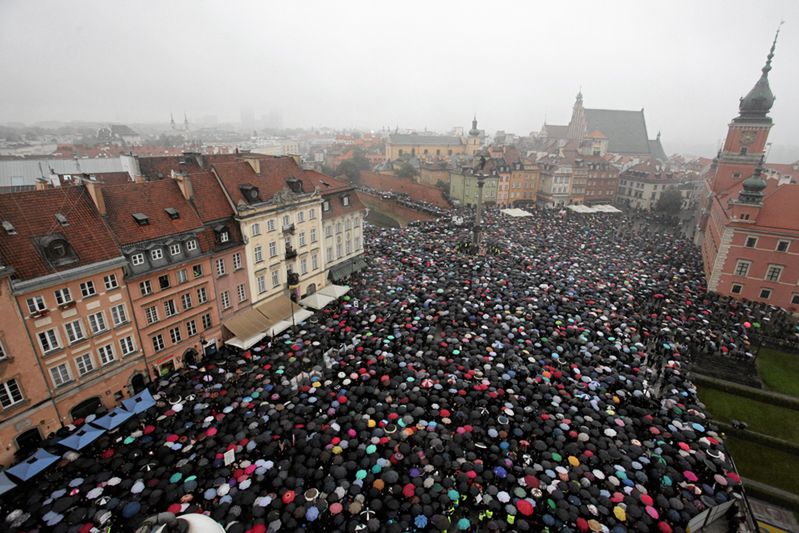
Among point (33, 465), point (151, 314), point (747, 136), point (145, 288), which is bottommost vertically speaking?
point (33, 465)

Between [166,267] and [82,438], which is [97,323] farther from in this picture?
[82,438]

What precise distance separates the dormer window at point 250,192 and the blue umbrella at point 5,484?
21688mm

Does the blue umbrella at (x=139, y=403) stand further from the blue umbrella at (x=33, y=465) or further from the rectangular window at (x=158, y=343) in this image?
the blue umbrella at (x=33, y=465)

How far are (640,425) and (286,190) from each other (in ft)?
102

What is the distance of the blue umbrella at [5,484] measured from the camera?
17.9m

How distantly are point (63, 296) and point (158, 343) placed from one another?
6678 mm

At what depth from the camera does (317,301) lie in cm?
3750

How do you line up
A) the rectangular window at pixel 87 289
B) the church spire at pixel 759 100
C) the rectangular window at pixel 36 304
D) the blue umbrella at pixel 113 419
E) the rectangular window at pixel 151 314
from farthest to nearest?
the church spire at pixel 759 100
the rectangular window at pixel 151 314
the rectangular window at pixel 87 289
the blue umbrella at pixel 113 419
the rectangular window at pixel 36 304

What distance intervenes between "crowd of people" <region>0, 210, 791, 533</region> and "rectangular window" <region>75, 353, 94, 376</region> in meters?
4.22

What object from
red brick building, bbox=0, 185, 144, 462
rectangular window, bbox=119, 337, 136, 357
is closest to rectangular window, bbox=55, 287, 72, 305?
red brick building, bbox=0, 185, 144, 462

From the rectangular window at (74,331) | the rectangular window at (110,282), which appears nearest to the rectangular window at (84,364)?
the rectangular window at (74,331)

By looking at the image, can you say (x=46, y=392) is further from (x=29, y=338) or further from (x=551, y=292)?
(x=551, y=292)

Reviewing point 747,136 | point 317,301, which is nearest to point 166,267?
point 317,301

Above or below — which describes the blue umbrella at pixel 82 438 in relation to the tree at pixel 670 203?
below
